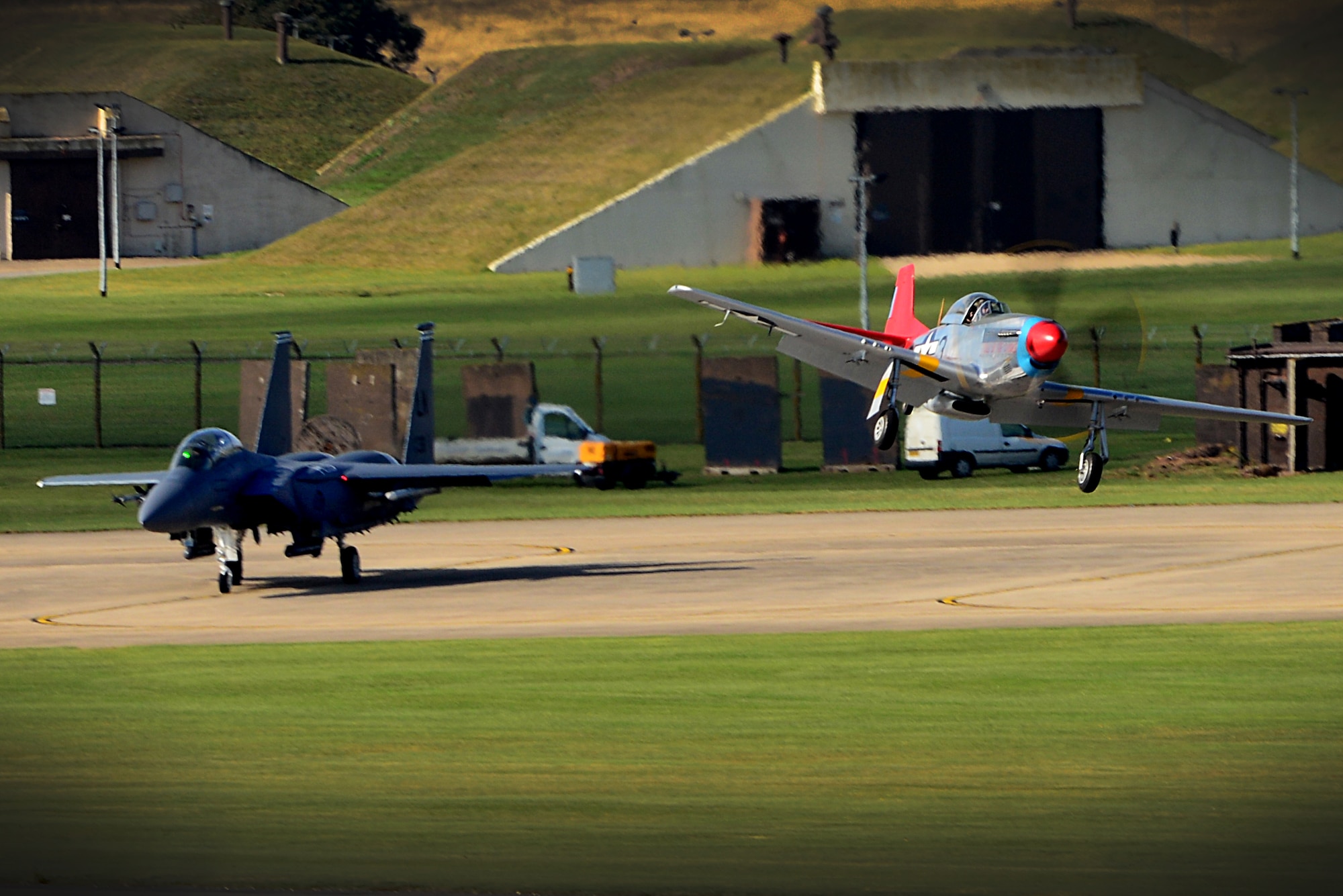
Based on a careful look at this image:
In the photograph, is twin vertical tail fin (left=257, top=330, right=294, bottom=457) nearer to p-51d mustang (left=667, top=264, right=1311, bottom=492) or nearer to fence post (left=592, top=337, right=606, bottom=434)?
p-51d mustang (left=667, top=264, right=1311, bottom=492)

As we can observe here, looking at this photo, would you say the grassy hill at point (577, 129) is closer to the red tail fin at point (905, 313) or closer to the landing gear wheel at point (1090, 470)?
the red tail fin at point (905, 313)

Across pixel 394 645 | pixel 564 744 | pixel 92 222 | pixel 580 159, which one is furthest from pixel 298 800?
pixel 580 159

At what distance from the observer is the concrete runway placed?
2783 centimetres

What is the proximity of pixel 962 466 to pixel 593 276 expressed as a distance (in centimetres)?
4299

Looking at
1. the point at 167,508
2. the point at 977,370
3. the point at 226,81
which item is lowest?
the point at 167,508

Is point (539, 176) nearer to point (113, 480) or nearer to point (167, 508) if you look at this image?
point (113, 480)

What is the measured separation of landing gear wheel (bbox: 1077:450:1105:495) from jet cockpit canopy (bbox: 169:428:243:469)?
1524cm

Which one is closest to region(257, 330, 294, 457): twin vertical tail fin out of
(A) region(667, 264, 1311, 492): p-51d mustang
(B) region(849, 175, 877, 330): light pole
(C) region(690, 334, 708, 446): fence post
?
(A) region(667, 264, 1311, 492): p-51d mustang

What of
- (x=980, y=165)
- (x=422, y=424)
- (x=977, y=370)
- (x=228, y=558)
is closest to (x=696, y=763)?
(x=977, y=370)

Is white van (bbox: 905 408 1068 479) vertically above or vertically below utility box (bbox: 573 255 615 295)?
below

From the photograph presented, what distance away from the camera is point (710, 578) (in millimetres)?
33438

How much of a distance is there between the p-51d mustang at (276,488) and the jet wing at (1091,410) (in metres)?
8.68

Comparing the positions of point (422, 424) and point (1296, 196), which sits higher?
point (1296, 196)

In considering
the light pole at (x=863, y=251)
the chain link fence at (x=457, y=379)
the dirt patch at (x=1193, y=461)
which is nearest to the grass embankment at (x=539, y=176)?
the light pole at (x=863, y=251)
